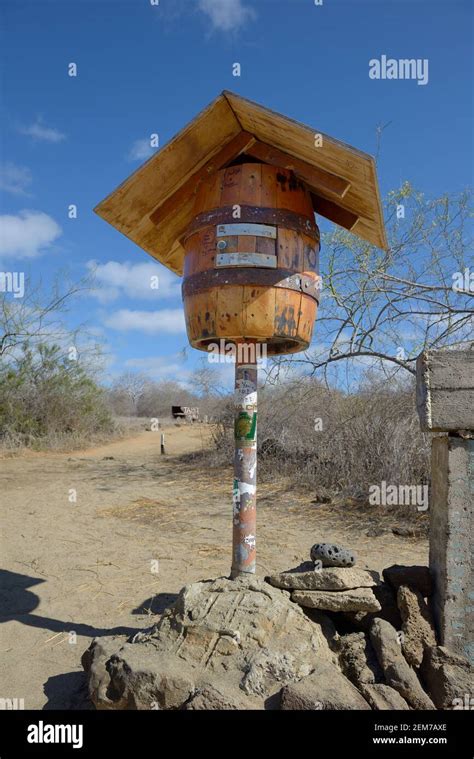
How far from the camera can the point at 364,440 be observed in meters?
8.41

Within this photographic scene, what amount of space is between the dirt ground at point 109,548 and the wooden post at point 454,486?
82.9 inches

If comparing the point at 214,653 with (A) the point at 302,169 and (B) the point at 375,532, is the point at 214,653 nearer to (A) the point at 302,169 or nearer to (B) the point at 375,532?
(A) the point at 302,169

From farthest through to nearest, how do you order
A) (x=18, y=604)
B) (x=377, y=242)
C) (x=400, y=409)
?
(x=400, y=409) → (x=18, y=604) → (x=377, y=242)

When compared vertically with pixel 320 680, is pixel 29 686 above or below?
below

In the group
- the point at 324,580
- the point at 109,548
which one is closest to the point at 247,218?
the point at 324,580

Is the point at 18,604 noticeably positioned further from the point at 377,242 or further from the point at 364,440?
the point at 364,440

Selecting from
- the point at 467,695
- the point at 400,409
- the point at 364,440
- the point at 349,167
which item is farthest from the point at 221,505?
the point at 349,167

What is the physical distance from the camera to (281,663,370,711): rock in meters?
2.21

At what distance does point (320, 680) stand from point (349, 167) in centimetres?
257

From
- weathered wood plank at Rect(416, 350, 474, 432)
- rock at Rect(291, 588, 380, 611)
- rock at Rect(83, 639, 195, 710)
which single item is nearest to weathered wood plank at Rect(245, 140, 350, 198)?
weathered wood plank at Rect(416, 350, 474, 432)

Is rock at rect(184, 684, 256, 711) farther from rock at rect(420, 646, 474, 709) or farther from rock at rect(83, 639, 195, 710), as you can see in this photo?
rock at rect(420, 646, 474, 709)

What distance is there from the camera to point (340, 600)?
2.96 m

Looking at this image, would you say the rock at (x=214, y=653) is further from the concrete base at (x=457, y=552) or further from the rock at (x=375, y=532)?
the rock at (x=375, y=532)
